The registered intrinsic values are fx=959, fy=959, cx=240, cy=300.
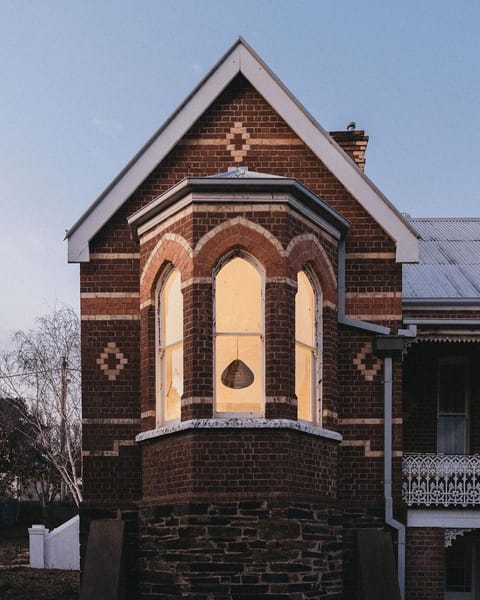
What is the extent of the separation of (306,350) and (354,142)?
245 inches

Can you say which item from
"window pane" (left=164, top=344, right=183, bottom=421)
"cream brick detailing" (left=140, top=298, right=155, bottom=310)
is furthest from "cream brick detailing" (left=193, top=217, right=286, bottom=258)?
"window pane" (left=164, top=344, right=183, bottom=421)

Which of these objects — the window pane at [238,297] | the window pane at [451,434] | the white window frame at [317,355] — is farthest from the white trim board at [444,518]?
the window pane at [238,297]

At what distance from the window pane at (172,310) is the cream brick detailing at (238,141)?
2.03 m

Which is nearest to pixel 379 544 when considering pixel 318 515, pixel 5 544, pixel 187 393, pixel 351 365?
pixel 318 515

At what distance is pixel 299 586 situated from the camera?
1123 cm

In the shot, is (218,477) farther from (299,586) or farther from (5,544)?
(5,544)

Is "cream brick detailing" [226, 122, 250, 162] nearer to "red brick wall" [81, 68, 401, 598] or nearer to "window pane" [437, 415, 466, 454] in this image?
"red brick wall" [81, 68, 401, 598]

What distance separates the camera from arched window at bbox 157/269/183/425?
478 inches

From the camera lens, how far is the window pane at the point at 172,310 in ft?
39.9

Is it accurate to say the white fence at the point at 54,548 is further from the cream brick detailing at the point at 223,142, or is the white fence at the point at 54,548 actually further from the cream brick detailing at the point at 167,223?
the cream brick detailing at the point at 223,142

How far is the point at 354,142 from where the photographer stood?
1734cm

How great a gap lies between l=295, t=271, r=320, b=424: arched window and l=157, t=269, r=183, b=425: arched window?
149cm

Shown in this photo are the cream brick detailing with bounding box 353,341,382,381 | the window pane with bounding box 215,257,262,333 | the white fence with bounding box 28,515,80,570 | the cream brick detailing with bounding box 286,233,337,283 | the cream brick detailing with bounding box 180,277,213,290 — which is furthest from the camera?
the white fence with bounding box 28,515,80,570

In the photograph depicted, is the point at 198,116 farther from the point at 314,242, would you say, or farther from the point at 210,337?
the point at 210,337
